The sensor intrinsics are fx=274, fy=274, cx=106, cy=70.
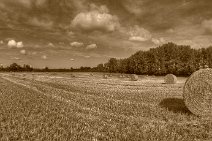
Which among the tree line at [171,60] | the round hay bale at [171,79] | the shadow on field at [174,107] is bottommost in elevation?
the shadow on field at [174,107]

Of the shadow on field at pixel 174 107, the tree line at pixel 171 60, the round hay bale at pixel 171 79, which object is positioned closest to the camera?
the shadow on field at pixel 174 107

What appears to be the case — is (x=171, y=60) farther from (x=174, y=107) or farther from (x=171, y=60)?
(x=174, y=107)

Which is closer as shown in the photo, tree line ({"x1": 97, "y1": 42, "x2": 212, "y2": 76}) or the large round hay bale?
the large round hay bale

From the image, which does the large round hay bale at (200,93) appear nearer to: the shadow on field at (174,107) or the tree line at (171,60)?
the shadow on field at (174,107)

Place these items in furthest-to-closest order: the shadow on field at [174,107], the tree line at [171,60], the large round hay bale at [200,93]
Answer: the tree line at [171,60], the shadow on field at [174,107], the large round hay bale at [200,93]

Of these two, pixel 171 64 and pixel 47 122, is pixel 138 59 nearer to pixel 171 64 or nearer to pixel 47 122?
pixel 171 64

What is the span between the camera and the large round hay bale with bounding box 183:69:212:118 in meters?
14.1

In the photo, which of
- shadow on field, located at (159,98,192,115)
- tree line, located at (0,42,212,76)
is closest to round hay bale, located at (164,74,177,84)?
shadow on field, located at (159,98,192,115)

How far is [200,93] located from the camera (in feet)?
48.4

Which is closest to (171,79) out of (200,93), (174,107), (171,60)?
(174,107)

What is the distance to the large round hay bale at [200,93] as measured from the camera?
1415 centimetres

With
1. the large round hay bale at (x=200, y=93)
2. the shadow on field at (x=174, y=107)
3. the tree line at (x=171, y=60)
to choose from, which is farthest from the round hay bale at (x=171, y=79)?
the tree line at (x=171, y=60)

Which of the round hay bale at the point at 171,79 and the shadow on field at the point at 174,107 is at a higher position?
the round hay bale at the point at 171,79

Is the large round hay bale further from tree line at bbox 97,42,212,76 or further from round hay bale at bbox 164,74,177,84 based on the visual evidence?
tree line at bbox 97,42,212,76
